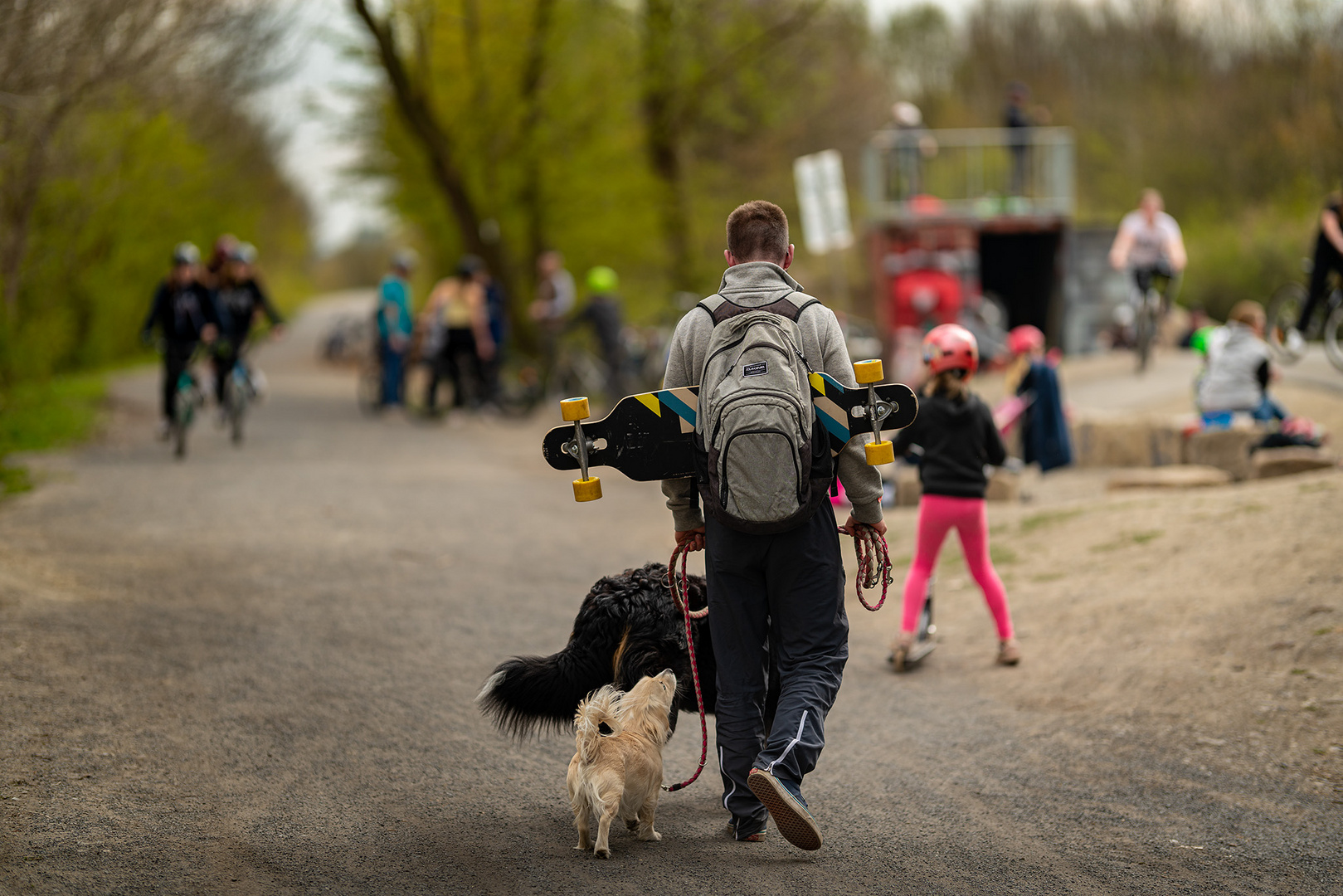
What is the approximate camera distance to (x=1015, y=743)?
18.6 feet

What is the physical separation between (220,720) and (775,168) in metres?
29.3

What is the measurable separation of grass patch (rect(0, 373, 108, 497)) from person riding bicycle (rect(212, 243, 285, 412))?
1.94 metres

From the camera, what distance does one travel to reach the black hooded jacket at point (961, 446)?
21.4 ft

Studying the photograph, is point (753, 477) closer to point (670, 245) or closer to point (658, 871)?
point (658, 871)

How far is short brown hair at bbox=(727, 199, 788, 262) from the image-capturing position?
13.9ft

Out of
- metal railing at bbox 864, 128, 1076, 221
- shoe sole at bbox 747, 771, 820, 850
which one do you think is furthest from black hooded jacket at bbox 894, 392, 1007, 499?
metal railing at bbox 864, 128, 1076, 221

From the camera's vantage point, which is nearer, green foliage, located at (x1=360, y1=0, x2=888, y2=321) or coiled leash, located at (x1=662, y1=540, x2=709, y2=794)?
coiled leash, located at (x1=662, y1=540, x2=709, y2=794)

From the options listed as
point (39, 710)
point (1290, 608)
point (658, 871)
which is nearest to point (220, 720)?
point (39, 710)

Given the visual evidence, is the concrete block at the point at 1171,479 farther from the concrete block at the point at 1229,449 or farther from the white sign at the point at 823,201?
the white sign at the point at 823,201

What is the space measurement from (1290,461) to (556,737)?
6.74 m

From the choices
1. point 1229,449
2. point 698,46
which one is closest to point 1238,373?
point 1229,449

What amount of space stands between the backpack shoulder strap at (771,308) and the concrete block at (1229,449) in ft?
24.9

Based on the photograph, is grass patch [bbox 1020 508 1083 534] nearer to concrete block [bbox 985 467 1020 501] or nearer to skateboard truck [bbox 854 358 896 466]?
concrete block [bbox 985 467 1020 501]

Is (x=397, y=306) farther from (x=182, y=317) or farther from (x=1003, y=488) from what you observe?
(x=1003, y=488)
